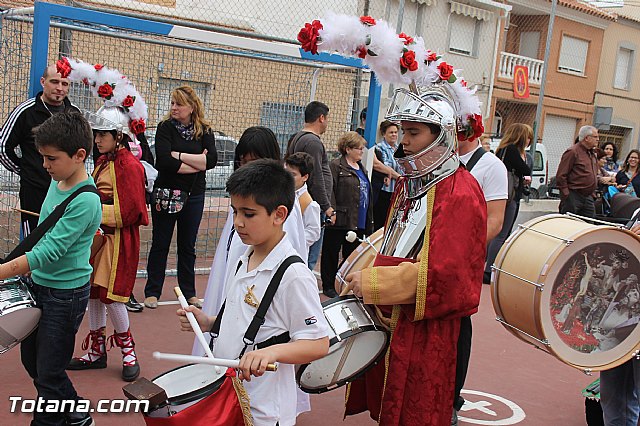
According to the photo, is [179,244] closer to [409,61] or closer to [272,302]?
[409,61]

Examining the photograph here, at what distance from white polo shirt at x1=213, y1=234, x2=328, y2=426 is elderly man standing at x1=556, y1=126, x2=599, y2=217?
325 inches

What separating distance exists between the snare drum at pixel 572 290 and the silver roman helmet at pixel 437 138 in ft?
1.88

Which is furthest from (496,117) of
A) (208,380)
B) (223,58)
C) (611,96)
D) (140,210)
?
(208,380)

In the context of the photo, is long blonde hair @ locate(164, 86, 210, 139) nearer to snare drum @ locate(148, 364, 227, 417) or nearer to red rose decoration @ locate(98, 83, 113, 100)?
red rose decoration @ locate(98, 83, 113, 100)

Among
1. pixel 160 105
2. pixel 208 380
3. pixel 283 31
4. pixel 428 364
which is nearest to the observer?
pixel 208 380

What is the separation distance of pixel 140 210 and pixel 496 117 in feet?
64.2

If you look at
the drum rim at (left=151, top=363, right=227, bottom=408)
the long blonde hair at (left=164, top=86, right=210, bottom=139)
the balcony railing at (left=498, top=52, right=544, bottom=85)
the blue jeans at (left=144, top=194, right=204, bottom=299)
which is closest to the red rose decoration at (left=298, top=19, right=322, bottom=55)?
the drum rim at (left=151, top=363, right=227, bottom=408)

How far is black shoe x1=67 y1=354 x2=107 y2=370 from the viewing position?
4664 mm

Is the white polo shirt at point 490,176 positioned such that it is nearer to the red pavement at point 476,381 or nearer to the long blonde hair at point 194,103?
the red pavement at point 476,381

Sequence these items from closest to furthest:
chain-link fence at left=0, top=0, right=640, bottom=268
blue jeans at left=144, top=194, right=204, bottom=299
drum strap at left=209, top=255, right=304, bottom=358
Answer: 1. drum strap at left=209, top=255, right=304, bottom=358
2. blue jeans at left=144, top=194, right=204, bottom=299
3. chain-link fence at left=0, top=0, right=640, bottom=268

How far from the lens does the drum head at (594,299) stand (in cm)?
323

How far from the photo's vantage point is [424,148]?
3172 millimetres

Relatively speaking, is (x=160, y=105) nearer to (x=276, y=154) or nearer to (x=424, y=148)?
(x=276, y=154)

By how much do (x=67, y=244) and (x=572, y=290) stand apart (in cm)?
235
